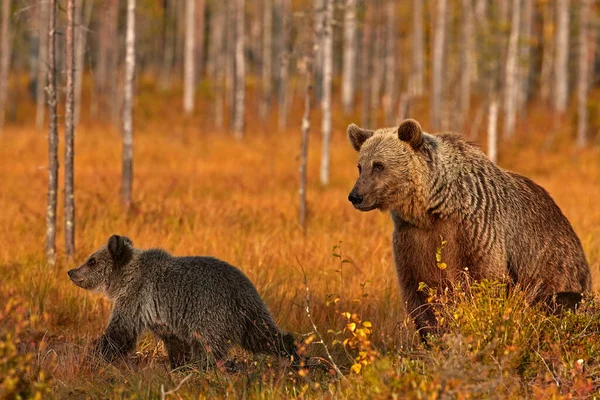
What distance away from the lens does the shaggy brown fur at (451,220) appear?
6.40 metres

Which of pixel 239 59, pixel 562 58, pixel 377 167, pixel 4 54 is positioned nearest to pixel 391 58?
pixel 239 59

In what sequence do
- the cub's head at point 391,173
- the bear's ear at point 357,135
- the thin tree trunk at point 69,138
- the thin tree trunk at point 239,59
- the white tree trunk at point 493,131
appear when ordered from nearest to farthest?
the cub's head at point 391,173
the bear's ear at point 357,135
the thin tree trunk at point 69,138
the white tree trunk at point 493,131
the thin tree trunk at point 239,59

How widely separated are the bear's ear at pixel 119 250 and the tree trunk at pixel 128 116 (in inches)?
263

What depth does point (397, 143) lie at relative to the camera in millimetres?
6566

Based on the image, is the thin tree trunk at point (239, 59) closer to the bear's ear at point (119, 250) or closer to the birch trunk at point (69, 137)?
the birch trunk at point (69, 137)

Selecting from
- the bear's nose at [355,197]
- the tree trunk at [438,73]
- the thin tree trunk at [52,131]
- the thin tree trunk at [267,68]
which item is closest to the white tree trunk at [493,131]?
the tree trunk at [438,73]

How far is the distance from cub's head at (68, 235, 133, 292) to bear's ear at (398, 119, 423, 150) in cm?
246

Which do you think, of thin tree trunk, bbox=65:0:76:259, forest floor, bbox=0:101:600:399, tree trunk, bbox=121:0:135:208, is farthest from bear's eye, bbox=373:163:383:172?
tree trunk, bbox=121:0:135:208

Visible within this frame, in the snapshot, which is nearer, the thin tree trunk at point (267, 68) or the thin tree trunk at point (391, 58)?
the thin tree trunk at point (391, 58)

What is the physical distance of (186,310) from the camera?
6.49 metres

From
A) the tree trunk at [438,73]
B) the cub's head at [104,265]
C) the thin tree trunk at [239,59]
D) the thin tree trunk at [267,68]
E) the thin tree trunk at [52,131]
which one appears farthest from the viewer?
the thin tree trunk at [267,68]

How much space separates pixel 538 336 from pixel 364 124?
26442mm

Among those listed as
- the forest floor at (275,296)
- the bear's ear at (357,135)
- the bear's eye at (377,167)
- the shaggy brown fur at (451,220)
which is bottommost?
the forest floor at (275,296)

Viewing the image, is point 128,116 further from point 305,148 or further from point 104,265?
point 104,265
